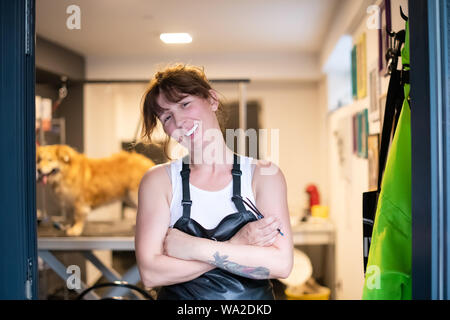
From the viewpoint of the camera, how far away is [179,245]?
1059mm

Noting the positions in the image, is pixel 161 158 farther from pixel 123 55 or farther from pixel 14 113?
pixel 123 55

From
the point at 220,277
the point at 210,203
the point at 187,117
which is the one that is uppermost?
the point at 187,117

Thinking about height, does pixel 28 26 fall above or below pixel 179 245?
above

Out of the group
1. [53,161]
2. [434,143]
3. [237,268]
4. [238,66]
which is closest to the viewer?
[434,143]

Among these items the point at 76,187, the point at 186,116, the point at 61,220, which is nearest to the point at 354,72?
the point at 186,116

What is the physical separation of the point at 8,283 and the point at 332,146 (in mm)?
1799

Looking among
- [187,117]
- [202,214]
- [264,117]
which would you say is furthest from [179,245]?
[264,117]

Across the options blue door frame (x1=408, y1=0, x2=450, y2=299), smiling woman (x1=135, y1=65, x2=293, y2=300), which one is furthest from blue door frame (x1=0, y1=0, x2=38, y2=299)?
blue door frame (x1=408, y1=0, x2=450, y2=299)

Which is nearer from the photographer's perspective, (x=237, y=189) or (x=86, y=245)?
(x=237, y=189)

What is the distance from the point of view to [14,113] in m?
0.96

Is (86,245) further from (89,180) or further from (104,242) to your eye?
(89,180)

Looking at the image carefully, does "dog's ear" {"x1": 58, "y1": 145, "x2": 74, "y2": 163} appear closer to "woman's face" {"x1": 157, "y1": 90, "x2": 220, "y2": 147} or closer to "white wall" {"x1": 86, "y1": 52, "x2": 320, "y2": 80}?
"white wall" {"x1": 86, "y1": 52, "x2": 320, "y2": 80}

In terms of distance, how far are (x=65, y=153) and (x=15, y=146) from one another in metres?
1.66

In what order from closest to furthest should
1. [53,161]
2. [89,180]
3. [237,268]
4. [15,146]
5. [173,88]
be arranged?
[15,146] → [237,268] → [173,88] → [53,161] → [89,180]
